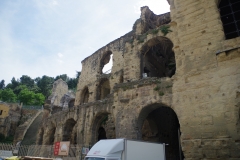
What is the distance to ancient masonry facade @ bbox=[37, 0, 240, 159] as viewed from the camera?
7.73 metres

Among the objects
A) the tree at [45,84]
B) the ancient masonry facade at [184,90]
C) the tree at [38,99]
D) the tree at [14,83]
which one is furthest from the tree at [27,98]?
the ancient masonry facade at [184,90]

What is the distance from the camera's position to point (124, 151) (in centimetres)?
671

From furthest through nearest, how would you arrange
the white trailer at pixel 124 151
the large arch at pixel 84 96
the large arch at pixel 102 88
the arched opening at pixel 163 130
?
the large arch at pixel 84 96 < the large arch at pixel 102 88 < the arched opening at pixel 163 130 < the white trailer at pixel 124 151

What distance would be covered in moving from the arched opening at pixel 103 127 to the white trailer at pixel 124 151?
6391mm

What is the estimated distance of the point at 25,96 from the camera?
44.9 meters

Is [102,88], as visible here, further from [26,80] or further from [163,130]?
[26,80]

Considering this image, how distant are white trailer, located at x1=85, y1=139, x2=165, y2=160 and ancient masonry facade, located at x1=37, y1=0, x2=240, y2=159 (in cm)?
160

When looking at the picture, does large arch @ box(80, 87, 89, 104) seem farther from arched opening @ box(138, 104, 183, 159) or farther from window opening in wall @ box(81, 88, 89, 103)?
arched opening @ box(138, 104, 183, 159)

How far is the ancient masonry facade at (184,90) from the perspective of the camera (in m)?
7.73

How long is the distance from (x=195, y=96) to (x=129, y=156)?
4079 mm

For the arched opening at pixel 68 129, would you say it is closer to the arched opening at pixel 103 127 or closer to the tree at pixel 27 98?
the arched opening at pixel 103 127

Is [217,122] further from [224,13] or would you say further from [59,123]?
[59,123]

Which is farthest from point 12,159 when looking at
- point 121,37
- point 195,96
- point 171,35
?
point 121,37

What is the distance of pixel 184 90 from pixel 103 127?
1069 centimetres
